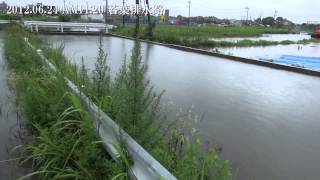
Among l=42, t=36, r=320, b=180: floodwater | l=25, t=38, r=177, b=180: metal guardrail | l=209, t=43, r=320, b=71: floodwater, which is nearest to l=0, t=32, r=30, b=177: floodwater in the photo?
l=25, t=38, r=177, b=180: metal guardrail

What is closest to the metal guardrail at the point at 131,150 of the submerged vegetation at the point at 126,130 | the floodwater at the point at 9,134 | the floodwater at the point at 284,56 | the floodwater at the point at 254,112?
the submerged vegetation at the point at 126,130

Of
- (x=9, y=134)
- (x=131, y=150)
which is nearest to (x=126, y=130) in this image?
(x=131, y=150)

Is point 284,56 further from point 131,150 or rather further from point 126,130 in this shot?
point 131,150

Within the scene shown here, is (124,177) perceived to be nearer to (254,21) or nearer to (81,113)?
(81,113)

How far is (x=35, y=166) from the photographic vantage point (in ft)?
9.93

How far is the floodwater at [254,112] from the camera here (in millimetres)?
3742

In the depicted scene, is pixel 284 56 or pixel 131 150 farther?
pixel 284 56

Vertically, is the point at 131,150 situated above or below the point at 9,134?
above

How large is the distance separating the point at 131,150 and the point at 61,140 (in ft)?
3.03

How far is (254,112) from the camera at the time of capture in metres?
5.64

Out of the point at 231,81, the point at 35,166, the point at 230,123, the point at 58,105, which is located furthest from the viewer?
the point at 231,81

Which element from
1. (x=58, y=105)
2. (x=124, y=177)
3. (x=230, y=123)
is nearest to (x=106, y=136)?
(x=124, y=177)

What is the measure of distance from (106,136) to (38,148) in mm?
630

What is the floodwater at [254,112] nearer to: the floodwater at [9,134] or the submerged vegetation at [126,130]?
the submerged vegetation at [126,130]
